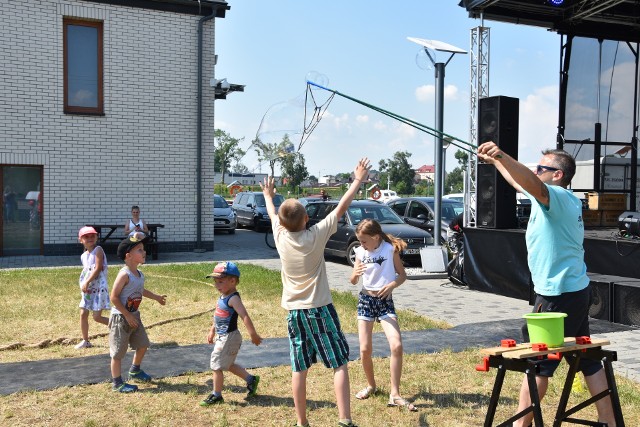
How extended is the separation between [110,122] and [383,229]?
7.35m

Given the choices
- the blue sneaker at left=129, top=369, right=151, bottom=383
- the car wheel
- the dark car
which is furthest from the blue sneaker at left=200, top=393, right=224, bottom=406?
the car wheel

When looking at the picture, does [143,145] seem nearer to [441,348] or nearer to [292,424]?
[441,348]

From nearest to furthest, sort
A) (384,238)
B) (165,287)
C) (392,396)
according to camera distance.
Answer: (392,396)
(384,238)
(165,287)

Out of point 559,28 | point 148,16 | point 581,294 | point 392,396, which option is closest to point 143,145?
point 148,16

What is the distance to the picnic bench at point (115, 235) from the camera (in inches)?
661

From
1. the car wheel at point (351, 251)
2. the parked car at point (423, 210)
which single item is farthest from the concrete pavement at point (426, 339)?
the parked car at point (423, 210)

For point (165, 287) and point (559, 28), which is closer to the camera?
point (165, 287)

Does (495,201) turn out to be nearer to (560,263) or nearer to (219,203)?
(560,263)

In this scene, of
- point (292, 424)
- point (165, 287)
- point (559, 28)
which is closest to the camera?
point (292, 424)

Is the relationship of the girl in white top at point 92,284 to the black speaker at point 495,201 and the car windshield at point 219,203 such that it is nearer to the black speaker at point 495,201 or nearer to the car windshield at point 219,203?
the black speaker at point 495,201

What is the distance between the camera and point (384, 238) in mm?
5977

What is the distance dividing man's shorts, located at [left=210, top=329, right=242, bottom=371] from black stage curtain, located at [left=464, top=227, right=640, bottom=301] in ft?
21.9

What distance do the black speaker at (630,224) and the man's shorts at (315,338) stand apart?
765 cm

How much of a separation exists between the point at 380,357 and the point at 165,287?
602cm
